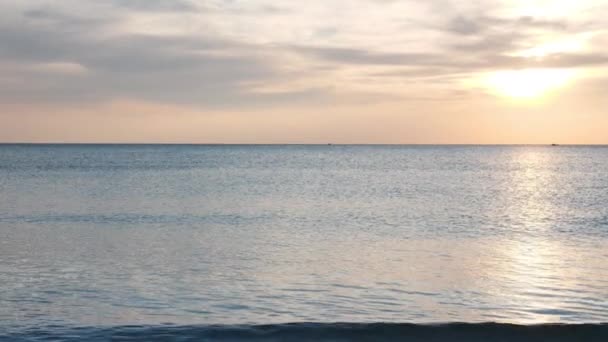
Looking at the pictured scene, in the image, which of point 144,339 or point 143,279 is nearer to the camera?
point 144,339

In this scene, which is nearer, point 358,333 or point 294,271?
point 358,333

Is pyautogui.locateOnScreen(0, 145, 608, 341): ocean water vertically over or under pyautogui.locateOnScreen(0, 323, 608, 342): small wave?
under

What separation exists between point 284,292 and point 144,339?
588 cm

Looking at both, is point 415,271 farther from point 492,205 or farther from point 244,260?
point 492,205

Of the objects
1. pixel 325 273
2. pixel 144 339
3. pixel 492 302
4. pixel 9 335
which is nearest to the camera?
pixel 144 339

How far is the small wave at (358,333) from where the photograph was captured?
491 inches

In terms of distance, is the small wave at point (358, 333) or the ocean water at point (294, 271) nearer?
the small wave at point (358, 333)

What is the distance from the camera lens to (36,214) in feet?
123

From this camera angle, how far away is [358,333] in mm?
12656

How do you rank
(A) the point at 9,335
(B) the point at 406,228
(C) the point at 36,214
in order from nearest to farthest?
(A) the point at 9,335 → (B) the point at 406,228 → (C) the point at 36,214

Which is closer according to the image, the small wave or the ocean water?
the small wave

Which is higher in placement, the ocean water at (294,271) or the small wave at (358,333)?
the small wave at (358,333)

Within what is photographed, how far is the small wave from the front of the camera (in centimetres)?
1247

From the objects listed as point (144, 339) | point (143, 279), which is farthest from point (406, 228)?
point (144, 339)
